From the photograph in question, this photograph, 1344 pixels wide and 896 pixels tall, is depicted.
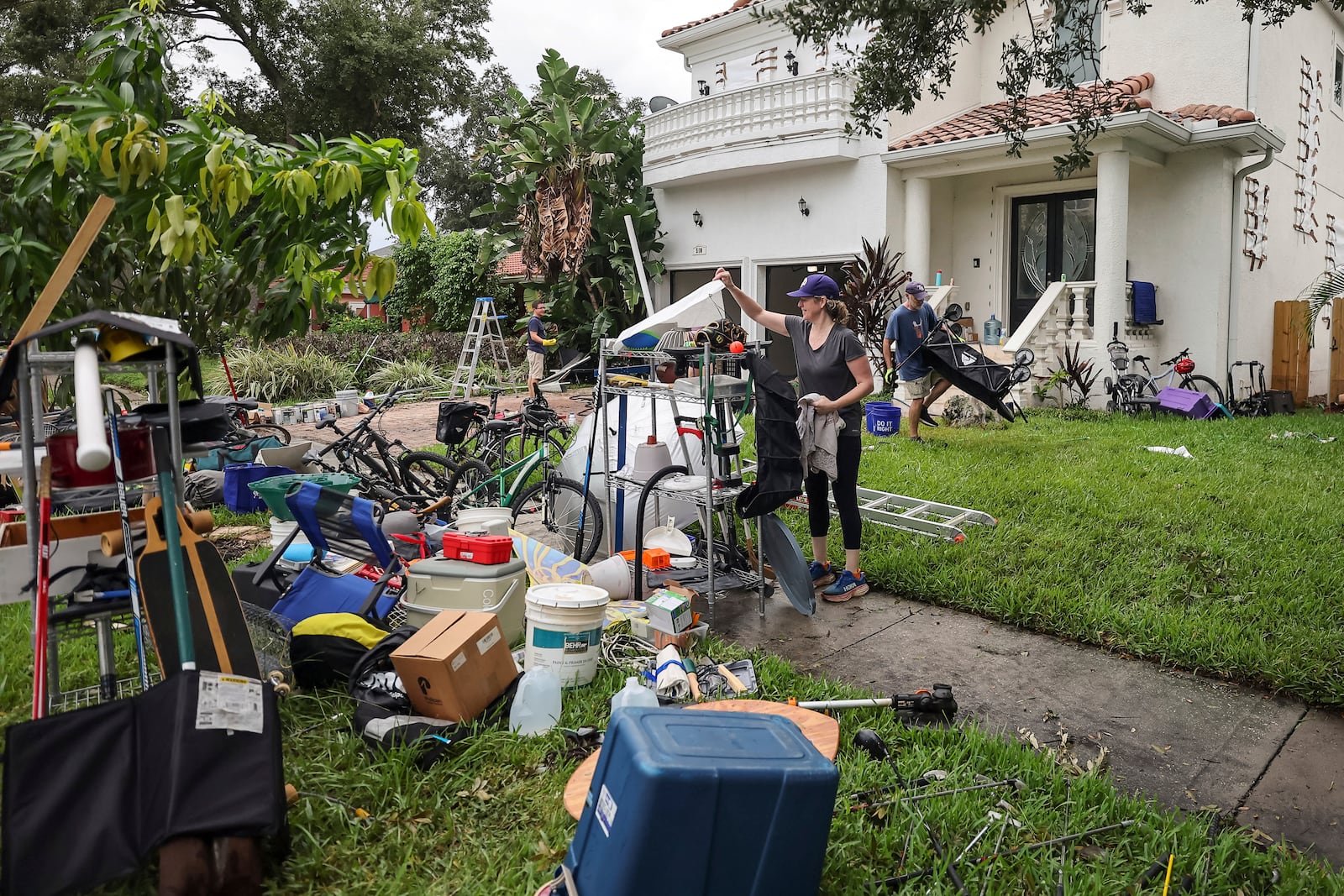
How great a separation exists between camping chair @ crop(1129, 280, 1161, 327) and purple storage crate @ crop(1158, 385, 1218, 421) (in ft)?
4.75

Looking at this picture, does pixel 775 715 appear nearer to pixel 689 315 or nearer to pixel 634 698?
pixel 634 698

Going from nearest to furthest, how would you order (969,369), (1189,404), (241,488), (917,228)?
(241,488) → (969,369) → (1189,404) → (917,228)

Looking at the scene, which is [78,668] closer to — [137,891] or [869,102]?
[137,891]

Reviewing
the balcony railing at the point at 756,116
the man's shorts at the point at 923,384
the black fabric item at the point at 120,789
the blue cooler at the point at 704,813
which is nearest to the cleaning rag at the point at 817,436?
the blue cooler at the point at 704,813

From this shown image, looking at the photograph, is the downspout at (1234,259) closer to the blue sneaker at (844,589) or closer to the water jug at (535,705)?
the blue sneaker at (844,589)

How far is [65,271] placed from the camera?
121 inches

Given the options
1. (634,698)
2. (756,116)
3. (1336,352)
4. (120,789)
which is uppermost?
(756,116)

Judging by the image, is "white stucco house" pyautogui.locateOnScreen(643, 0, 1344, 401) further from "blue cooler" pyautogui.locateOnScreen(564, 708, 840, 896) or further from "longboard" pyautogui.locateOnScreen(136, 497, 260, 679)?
"longboard" pyautogui.locateOnScreen(136, 497, 260, 679)

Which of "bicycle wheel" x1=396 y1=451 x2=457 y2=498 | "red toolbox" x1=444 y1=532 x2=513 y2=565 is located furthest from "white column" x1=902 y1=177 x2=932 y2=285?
"red toolbox" x1=444 y1=532 x2=513 y2=565

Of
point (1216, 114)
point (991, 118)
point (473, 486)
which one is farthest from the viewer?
point (991, 118)

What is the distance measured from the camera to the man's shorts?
1055 centimetres

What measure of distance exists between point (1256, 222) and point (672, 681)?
14.2m

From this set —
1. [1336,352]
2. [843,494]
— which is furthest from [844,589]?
[1336,352]

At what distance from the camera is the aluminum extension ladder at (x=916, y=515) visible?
22.0 ft
